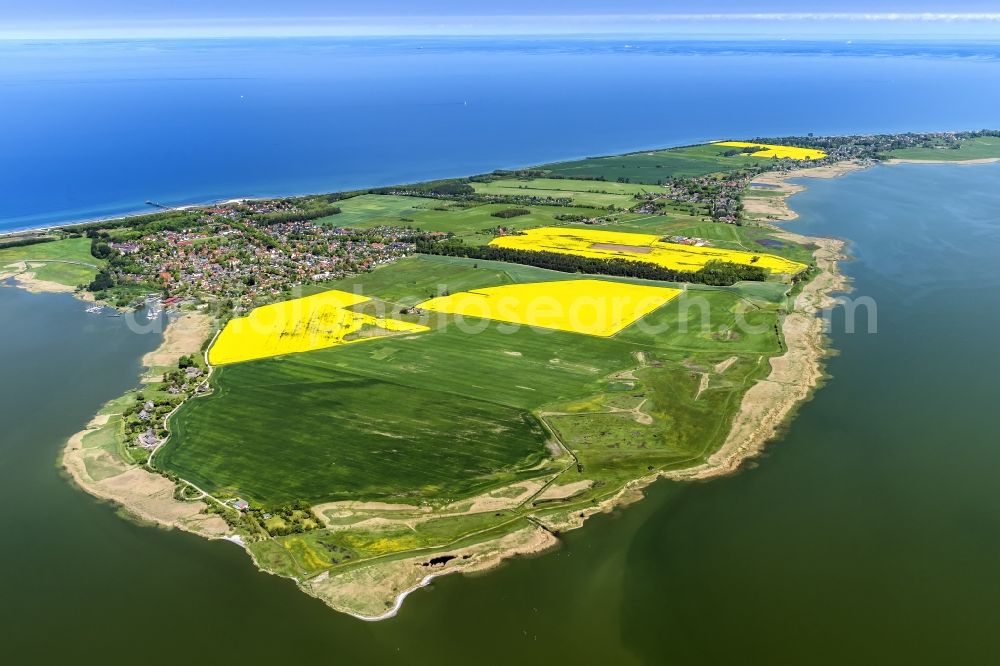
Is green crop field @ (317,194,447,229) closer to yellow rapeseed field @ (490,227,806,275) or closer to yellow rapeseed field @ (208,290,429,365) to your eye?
yellow rapeseed field @ (490,227,806,275)

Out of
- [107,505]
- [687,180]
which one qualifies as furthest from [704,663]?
[687,180]

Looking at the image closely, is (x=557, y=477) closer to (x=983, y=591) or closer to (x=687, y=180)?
(x=983, y=591)

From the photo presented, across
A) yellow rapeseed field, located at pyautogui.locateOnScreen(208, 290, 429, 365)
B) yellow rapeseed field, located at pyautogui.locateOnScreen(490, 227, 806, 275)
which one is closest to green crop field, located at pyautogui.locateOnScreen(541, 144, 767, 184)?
yellow rapeseed field, located at pyautogui.locateOnScreen(490, 227, 806, 275)

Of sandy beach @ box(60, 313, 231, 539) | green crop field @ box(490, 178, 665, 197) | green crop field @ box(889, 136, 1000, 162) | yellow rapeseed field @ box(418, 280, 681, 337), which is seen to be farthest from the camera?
green crop field @ box(889, 136, 1000, 162)

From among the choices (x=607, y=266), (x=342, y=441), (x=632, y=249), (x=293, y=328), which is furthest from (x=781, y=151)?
(x=342, y=441)

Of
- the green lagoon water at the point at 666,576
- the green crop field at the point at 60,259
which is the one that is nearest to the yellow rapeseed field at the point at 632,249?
the green lagoon water at the point at 666,576

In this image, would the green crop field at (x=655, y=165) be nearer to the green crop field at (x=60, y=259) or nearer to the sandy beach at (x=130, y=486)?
the green crop field at (x=60, y=259)
